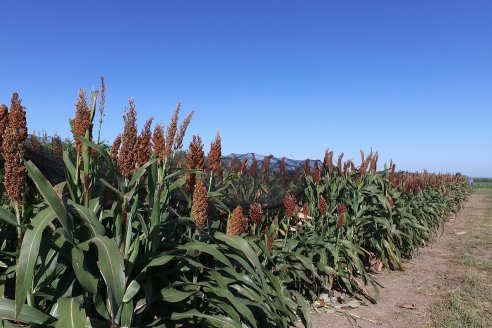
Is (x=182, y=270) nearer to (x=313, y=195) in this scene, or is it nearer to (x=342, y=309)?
(x=342, y=309)

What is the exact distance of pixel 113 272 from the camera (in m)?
1.64

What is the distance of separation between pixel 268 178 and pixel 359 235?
174 centimetres

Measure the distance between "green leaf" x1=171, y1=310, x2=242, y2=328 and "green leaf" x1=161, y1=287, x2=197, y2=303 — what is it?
8 centimetres

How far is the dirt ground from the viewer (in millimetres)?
4066

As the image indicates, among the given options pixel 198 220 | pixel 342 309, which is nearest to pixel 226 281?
pixel 198 220

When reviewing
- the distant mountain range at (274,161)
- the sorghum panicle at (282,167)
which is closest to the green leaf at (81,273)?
the distant mountain range at (274,161)

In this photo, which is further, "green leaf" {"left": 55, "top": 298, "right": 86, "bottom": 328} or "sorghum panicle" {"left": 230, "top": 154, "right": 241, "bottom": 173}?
"sorghum panicle" {"left": 230, "top": 154, "right": 241, "bottom": 173}

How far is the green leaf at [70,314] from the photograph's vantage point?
1633 millimetres

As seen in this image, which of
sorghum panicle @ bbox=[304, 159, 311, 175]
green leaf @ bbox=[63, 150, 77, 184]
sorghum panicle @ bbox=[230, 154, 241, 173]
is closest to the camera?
green leaf @ bbox=[63, 150, 77, 184]

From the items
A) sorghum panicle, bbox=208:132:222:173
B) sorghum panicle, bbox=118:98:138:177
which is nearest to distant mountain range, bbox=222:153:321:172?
sorghum panicle, bbox=208:132:222:173

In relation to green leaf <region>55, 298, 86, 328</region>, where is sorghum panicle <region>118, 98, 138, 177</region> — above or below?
above

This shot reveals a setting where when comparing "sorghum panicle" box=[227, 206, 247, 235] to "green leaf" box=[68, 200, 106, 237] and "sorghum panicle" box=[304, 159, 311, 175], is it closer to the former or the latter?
"green leaf" box=[68, 200, 106, 237]

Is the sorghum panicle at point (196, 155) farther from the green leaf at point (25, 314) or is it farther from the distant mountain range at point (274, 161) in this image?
the distant mountain range at point (274, 161)

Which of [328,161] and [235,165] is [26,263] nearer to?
[235,165]
